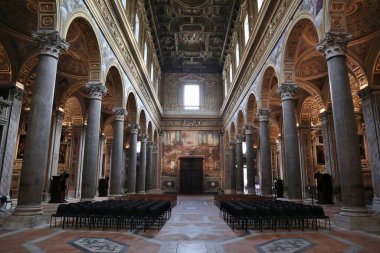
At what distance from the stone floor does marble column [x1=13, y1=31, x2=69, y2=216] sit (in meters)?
0.83

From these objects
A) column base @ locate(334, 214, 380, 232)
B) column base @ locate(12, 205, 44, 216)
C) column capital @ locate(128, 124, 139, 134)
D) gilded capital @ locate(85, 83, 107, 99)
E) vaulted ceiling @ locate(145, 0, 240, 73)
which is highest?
A: vaulted ceiling @ locate(145, 0, 240, 73)

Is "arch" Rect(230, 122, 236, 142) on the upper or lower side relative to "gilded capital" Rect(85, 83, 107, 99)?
upper

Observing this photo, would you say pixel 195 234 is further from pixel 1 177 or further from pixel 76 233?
pixel 1 177

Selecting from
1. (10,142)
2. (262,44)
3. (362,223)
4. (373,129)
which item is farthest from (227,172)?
(362,223)

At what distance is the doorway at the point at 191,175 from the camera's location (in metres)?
29.4

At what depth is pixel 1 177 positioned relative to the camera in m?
12.5

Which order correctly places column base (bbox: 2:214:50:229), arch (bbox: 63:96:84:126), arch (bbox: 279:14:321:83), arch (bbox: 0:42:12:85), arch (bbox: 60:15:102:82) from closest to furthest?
column base (bbox: 2:214:50:229)
arch (bbox: 60:15:102:82)
arch (bbox: 279:14:321:83)
arch (bbox: 0:42:12:85)
arch (bbox: 63:96:84:126)

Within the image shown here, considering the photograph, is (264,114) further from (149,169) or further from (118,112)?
(149,169)

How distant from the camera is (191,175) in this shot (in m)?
29.7

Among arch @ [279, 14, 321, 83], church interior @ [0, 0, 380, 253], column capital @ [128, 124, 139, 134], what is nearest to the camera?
church interior @ [0, 0, 380, 253]

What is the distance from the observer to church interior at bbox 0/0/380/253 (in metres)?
7.19

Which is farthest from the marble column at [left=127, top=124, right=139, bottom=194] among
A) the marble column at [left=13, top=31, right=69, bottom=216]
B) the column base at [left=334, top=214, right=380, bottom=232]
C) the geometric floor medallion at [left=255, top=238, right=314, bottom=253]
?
the column base at [left=334, top=214, right=380, bottom=232]

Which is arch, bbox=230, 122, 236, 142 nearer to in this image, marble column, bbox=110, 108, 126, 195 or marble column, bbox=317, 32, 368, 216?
marble column, bbox=110, 108, 126, 195

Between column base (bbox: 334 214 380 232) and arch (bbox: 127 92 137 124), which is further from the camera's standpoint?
arch (bbox: 127 92 137 124)
